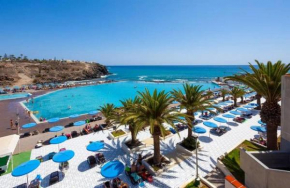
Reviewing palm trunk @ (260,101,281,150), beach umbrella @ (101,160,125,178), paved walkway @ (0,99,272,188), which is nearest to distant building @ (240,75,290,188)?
palm trunk @ (260,101,281,150)

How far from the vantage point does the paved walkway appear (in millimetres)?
11102

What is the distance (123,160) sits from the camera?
13570mm

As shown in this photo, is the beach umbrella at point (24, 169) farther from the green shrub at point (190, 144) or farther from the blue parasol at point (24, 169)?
the green shrub at point (190, 144)

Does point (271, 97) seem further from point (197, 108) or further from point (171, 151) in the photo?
point (171, 151)

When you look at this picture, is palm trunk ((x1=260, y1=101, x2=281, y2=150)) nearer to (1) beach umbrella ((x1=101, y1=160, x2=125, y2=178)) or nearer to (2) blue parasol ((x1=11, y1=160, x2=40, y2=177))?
(1) beach umbrella ((x1=101, y1=160, x2=125, y2=178))

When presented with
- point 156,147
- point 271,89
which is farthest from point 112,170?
point 271,89

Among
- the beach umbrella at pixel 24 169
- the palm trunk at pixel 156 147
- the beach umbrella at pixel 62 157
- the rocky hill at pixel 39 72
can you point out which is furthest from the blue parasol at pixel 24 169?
the rocky hill at pixel 39 72

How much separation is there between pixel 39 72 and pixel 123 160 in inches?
3498

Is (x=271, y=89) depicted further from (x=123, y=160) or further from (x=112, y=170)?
(x=123, y=160)

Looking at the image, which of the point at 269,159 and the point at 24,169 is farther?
the point at 24,169

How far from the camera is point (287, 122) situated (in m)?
9.38

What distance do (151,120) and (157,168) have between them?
384cm

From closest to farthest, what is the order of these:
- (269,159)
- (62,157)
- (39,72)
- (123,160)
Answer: (269,159)
(62,157)
(123,160)
(39,72)

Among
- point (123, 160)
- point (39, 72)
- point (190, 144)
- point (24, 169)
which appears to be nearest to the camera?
point (24, 169)
